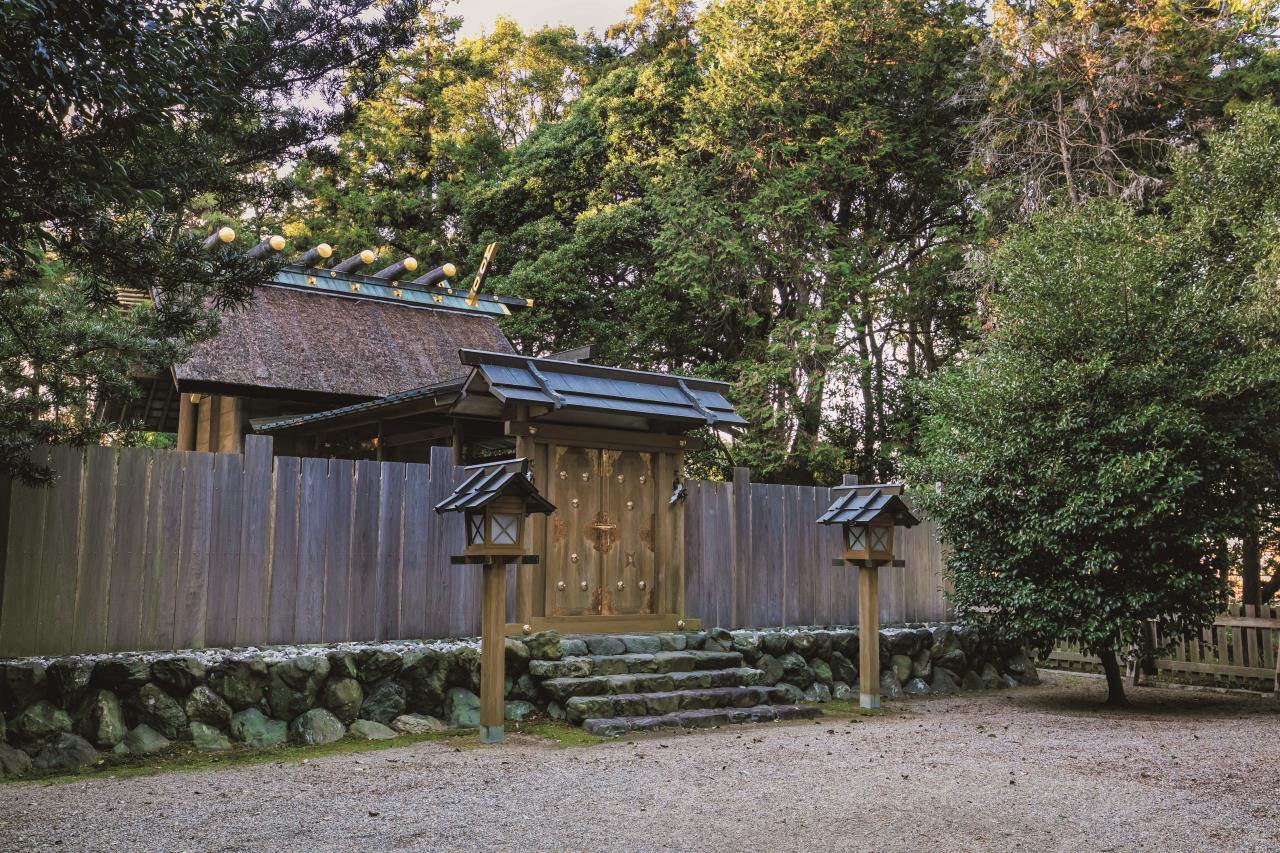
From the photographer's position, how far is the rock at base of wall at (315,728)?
25.9ft

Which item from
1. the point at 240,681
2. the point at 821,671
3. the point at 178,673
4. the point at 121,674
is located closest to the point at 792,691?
the point at 821,671

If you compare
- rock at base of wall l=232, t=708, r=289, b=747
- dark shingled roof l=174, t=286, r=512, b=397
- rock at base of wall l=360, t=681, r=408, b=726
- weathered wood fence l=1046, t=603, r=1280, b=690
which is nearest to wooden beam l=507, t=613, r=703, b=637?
rock at base of wall l=360, t=681, r=408, b=726

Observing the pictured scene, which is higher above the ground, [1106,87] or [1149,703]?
[1106,87]

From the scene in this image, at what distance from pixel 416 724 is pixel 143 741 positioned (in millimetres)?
2021

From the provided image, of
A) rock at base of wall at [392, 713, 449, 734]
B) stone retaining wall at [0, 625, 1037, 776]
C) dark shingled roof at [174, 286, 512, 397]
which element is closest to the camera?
stone retaining wall at [0, 625, 1037, 776]

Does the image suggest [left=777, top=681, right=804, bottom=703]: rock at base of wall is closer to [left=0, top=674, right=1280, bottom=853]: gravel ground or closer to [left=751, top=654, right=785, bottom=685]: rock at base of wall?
[left=751, top=654, right=785, bottom=685]: rock at base of wall

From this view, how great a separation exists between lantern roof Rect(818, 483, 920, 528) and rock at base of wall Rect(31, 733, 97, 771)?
653 cm

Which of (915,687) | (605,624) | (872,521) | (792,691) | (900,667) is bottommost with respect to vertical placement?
(915,687)

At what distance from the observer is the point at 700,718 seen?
8.96m

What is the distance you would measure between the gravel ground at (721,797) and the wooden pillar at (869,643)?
1.56 meters

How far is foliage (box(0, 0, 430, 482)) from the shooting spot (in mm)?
4633

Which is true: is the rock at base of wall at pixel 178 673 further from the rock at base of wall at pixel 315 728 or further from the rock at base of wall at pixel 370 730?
the rock at base of wall at pixel 370 730

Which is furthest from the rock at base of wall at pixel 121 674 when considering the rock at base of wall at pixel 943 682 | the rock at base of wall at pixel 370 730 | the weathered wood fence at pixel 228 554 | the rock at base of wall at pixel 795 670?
the rock at base of wall at pixel 943 682

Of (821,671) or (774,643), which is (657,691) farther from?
(821,671)
